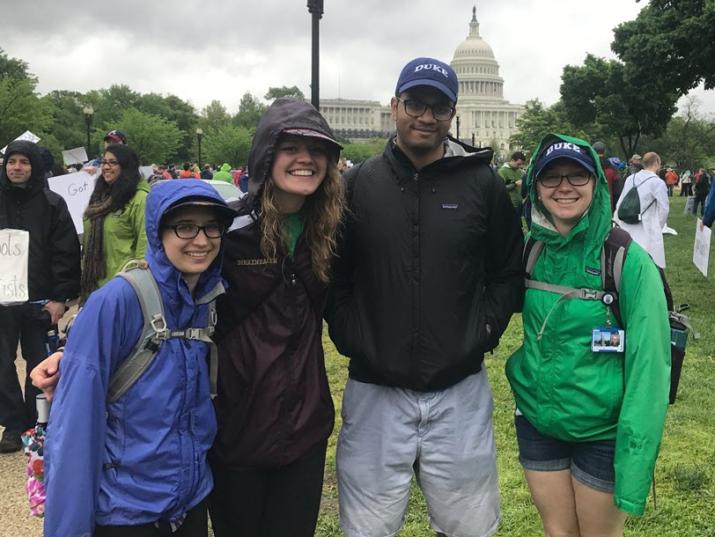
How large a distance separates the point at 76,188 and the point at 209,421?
5.80m

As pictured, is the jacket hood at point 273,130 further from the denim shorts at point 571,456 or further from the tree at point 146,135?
the tree at point 146,135

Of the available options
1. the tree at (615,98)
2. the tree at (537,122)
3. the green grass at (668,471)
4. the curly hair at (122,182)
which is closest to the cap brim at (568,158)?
the green grass at (668,471)

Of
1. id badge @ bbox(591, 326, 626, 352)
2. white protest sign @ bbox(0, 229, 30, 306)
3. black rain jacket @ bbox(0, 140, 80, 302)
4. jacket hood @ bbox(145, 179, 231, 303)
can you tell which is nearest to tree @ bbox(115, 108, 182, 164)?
black rain jacket @ bbox(0, 140, 80, 302)

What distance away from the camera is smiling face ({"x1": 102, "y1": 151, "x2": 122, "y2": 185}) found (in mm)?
4906

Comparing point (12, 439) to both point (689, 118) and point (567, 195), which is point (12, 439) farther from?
point (689, 118)

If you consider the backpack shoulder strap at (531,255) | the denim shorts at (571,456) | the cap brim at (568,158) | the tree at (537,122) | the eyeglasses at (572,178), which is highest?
the tree at (537,122)

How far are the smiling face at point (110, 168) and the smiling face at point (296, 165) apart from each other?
299 cm

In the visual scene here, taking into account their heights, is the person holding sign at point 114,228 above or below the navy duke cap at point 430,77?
below

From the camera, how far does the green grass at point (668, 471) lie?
3.59m

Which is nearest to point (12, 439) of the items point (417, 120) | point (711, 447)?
point (417, 120)

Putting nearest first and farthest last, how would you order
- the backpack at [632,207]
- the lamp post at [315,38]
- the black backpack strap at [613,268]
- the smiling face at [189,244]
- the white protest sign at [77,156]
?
the smiling face at [189,244] → the black backpack strap at [613,268] → the lamp post at [315,38] → the backpack at [632,207] → the white protest sign at [77,156]

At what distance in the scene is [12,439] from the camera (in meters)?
4.77

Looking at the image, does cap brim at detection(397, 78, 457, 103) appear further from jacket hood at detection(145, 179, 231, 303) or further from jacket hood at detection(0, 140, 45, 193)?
jacket hood at detection(0, 140, 45, 193)

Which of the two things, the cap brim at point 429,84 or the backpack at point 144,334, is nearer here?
the backpack at point 144,334
